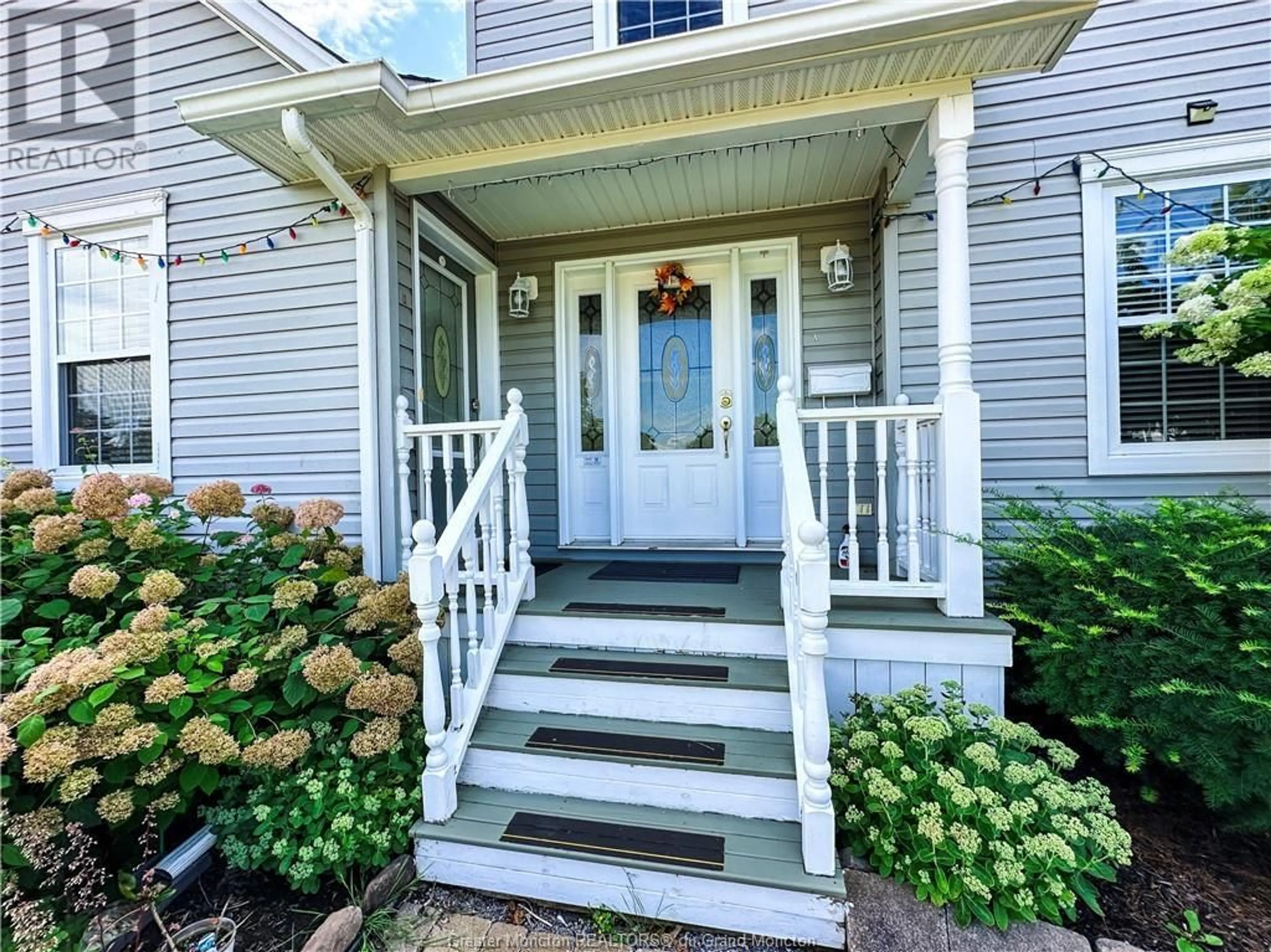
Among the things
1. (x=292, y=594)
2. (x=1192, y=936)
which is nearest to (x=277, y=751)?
(x=292, y=594)

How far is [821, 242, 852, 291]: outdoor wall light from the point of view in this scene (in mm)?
3547

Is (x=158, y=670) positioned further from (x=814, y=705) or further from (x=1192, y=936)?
(x=1192, y=936)

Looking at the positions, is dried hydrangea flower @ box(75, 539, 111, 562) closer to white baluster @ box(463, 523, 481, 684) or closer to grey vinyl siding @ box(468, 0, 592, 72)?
white baluster @ box(463, 523, 481, 684)

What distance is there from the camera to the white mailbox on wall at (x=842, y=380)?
3512 mm

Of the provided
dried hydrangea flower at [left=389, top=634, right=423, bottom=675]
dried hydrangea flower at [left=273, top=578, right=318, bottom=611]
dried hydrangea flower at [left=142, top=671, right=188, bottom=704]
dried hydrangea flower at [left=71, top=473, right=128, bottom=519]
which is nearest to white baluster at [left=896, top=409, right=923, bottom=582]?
dried hydrangea flower at [left=389, top=634, right=423, bottom=675]

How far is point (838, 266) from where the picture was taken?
11.7ft

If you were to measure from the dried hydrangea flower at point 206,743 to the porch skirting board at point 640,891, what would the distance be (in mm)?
697

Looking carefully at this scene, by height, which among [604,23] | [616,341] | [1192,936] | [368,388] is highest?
[604,23]

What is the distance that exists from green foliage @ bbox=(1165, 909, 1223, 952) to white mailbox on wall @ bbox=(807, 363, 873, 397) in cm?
260

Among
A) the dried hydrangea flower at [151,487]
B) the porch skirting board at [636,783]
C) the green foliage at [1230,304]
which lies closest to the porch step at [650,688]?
the porch skirting board at [636,783]

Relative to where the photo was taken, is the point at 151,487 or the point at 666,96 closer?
the point at 666,96

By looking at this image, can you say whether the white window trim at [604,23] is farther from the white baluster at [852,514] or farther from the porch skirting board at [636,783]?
the porch skirting board at [636,783]

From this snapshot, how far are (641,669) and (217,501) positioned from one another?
2.02 m

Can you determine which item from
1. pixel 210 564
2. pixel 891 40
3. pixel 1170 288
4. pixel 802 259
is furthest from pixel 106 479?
pixel 1170 288
